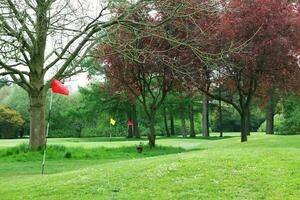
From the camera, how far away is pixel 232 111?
218 ft

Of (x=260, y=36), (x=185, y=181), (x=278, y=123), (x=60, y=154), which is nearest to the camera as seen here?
(x=185, y=181)

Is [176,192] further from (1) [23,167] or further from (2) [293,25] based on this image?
(2) [293,25]

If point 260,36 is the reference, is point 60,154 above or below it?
below

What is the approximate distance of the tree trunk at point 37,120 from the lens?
21688 millimetres

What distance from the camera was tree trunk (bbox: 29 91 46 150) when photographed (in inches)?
854

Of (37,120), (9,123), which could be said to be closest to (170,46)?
(37,120)

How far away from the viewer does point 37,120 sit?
21.9 meters

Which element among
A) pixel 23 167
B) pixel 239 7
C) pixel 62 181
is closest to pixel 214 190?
pixel 62 181

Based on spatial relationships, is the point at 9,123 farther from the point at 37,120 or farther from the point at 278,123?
the point at 37,120

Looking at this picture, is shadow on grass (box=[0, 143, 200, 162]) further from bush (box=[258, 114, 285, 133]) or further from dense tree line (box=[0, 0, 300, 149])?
bush (box=[258, 114, 285, 133])

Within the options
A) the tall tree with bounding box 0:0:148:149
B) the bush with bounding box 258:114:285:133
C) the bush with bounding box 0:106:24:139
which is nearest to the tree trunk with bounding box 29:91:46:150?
the tall tree with bounding box 0:0:148:149

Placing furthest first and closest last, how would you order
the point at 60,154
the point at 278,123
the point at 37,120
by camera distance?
the point at 278,123 < the point at 37,120 < the point at 60,154

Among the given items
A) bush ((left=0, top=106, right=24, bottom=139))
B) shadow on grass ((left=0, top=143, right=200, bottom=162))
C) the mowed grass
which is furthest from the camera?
bush ((left=0, top=106, right=24, bottom=139))

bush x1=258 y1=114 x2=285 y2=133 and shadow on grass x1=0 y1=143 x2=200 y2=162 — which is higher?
bush x1=258 y1=114 x2=285 y2=133
